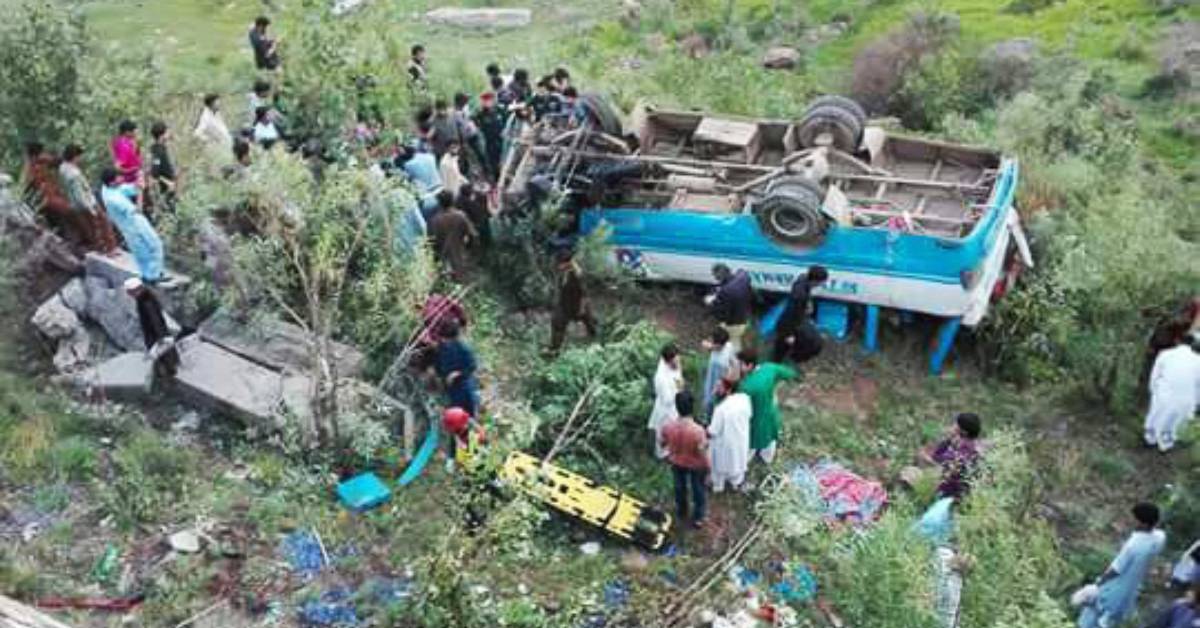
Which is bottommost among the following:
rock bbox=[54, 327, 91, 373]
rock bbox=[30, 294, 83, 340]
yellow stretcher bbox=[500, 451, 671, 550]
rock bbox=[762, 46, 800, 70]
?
rock bbox=[762, 46, 800, 70]

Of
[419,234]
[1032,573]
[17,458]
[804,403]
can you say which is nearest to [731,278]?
[804,403]

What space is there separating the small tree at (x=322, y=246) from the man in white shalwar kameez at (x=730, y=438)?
7.60 ft

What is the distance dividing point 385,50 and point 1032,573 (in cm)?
940

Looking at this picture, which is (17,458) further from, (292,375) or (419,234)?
(419,234)

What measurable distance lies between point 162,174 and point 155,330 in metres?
2.19

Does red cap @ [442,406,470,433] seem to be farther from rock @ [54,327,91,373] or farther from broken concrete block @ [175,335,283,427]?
rock @ [54,327,91,373]

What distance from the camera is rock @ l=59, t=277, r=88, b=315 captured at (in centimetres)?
976

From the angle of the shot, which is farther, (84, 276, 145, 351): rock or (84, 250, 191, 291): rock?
(84, 250, 191, 291): rock

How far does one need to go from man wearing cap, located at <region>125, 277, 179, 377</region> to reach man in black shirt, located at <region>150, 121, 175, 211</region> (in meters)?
1.70


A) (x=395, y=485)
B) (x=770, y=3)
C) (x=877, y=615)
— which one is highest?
(x=877, y=615)

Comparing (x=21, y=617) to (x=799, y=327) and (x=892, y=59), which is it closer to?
(x=799, y=327)

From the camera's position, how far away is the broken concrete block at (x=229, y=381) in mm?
8766

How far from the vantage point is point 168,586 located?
7273mm

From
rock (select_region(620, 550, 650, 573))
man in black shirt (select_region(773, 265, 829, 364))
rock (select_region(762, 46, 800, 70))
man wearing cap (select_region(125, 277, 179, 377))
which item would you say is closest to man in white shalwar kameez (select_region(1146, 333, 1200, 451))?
man in black shirt (select_region(773, 265, 829, 364))
